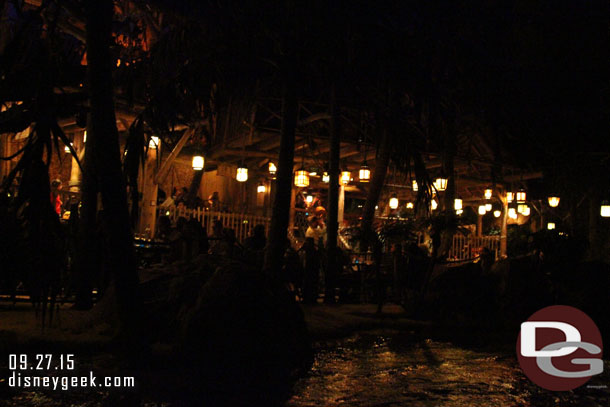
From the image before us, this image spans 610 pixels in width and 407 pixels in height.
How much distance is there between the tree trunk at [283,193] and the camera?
8969 millimetres

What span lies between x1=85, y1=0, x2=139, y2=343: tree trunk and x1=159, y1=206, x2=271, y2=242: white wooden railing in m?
7.60

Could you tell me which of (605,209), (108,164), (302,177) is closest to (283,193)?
(108,164)

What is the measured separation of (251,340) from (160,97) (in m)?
3.48

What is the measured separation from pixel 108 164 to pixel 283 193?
138 inches

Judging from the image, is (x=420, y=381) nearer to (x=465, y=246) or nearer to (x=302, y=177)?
(x=302, y=177)

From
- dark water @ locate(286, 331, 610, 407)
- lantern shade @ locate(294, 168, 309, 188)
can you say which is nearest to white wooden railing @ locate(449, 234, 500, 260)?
lantern shade @ locate(294, 168, 309, 188)

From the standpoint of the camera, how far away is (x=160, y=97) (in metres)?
7.54

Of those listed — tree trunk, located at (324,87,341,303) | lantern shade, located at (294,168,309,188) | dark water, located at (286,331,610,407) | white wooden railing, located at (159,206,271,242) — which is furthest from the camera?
lantern shade, located at (294,168,309,188)

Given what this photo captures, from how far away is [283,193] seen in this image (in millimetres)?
9000

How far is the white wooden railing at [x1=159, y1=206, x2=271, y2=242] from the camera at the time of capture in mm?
14413

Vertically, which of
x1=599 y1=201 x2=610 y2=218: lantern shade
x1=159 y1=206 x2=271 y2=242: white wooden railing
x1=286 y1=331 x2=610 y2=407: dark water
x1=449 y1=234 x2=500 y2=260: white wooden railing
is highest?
x1=599 y1=201 x2=610 y2=218: lantern shade

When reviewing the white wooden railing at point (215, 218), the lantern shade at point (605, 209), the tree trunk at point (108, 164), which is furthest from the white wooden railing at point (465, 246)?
the tree trunk at point (108, 164)

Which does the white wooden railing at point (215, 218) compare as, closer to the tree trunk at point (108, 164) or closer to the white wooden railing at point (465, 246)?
the tree trunk at point (108, 164)

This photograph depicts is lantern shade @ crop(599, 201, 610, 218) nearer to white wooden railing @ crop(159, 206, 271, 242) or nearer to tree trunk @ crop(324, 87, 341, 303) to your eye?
white wooden railing @ crop(159, 206, 271, 242)
